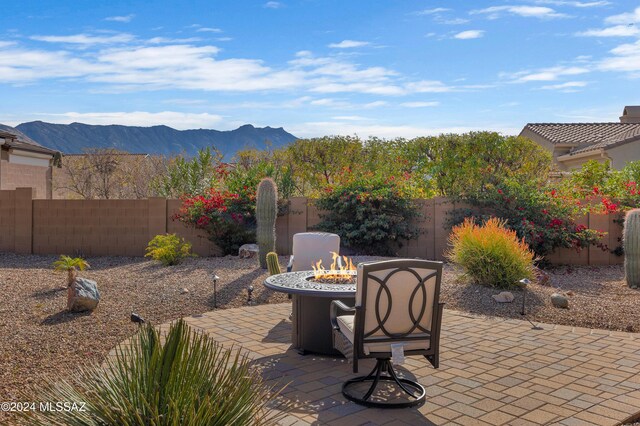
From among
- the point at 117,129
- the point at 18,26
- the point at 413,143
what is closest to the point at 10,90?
the point at 18,26

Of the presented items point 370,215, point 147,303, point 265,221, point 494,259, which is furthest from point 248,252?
point 494,259

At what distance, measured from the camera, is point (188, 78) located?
13.6 m

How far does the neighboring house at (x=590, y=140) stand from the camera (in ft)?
67.9

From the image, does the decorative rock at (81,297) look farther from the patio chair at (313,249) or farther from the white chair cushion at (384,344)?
the white chair cushion at (384,344)

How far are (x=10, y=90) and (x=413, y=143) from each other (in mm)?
11712

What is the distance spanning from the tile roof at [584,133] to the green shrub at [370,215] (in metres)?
12.0

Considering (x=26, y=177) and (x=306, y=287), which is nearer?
(x=306, y=287)

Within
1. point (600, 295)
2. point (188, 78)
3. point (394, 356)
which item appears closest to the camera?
point (394, 356)

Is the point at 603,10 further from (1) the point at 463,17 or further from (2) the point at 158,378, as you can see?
(2) the point at 158,378

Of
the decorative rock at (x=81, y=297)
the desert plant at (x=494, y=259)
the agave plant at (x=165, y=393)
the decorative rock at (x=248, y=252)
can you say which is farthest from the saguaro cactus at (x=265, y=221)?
the agave plant at (x=165, y=393)

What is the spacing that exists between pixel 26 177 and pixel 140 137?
195 ft

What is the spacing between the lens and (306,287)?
17.1 ft

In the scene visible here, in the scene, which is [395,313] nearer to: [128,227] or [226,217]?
[226,217]

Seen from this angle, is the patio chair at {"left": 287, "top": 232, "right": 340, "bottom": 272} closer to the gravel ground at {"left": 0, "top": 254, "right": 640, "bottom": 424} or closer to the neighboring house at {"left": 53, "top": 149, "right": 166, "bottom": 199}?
the gravel ground at {"left": 0, "top": 254, "right": 640, "bottom": 424}
